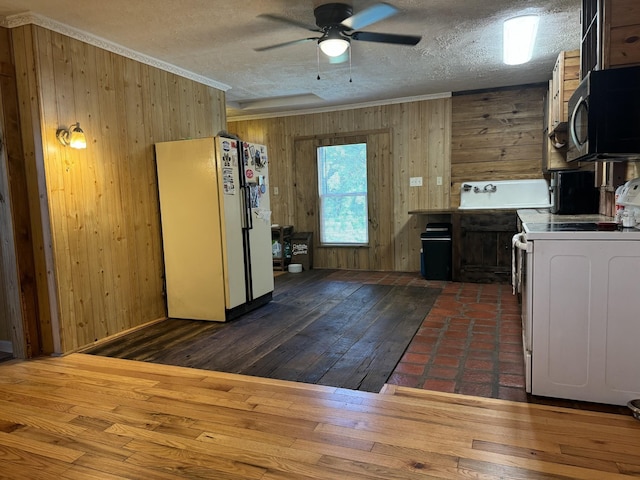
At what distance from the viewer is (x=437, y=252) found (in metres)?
5.41

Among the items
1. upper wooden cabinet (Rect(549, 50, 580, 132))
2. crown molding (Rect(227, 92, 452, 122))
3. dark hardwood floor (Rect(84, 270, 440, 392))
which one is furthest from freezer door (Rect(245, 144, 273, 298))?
upper wooden cabinet (Rect(549, 50, 580, 132))

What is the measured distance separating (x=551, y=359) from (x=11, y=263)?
11.7 ft

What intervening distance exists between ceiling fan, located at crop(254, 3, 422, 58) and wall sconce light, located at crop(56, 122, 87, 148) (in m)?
1.58

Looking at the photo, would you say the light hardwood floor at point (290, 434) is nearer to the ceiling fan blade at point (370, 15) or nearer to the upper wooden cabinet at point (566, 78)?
the ceiling fan blade at point (370, 15)

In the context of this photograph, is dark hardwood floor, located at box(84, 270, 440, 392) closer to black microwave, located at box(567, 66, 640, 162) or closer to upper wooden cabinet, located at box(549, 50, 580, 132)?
black microwave, located at box(567, 66, 640, 162)

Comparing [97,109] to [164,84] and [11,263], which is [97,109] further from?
[11,263]

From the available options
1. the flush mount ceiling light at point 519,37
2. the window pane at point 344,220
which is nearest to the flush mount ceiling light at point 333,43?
the flush mount ceiling light at point 519,37

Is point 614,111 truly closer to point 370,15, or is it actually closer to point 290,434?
point 370,15

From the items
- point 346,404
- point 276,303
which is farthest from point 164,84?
point 346,404

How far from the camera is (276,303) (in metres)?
4.55

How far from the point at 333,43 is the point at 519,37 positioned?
1.60m

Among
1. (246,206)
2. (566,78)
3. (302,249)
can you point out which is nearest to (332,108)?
(302,249)

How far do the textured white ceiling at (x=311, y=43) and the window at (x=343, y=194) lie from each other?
985 mm

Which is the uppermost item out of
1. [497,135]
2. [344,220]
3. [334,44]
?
[334,44]
